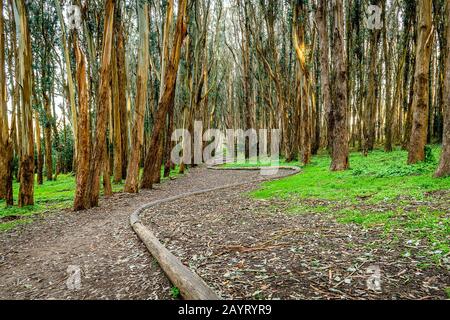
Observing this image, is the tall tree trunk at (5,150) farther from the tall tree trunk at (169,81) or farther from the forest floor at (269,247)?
the tall tree trunk at (169,81)

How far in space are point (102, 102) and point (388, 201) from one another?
7740 mm

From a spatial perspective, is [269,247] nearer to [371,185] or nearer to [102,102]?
[371,185]

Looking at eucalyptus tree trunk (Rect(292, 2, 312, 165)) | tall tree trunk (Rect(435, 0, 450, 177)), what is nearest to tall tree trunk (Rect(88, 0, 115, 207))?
tall tree trunk (Rect(435, 0, 450, 177))

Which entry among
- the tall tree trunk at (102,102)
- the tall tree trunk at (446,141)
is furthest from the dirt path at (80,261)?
the tall tree trunk at (446,141)

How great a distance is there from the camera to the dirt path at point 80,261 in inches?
135

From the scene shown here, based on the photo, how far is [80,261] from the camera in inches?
175

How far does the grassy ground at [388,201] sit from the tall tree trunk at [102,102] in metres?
4.82

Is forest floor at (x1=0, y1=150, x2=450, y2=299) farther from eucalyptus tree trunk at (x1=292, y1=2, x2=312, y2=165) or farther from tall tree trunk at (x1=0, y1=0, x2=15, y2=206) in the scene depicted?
eucalyptus tree trunk at (x1=292, y1=2, x2=312, y2=165)

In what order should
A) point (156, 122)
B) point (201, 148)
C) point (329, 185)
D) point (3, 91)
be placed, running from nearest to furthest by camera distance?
point (329, 185)
point (3, 91)
point (156, 122)
point (201, 148)

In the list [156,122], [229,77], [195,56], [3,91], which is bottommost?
[156,122]

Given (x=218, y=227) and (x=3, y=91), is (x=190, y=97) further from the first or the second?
(x=218, y=227)

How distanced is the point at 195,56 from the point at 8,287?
17.1m

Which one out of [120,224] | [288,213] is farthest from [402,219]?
[120,224]

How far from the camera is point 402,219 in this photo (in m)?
4.51
